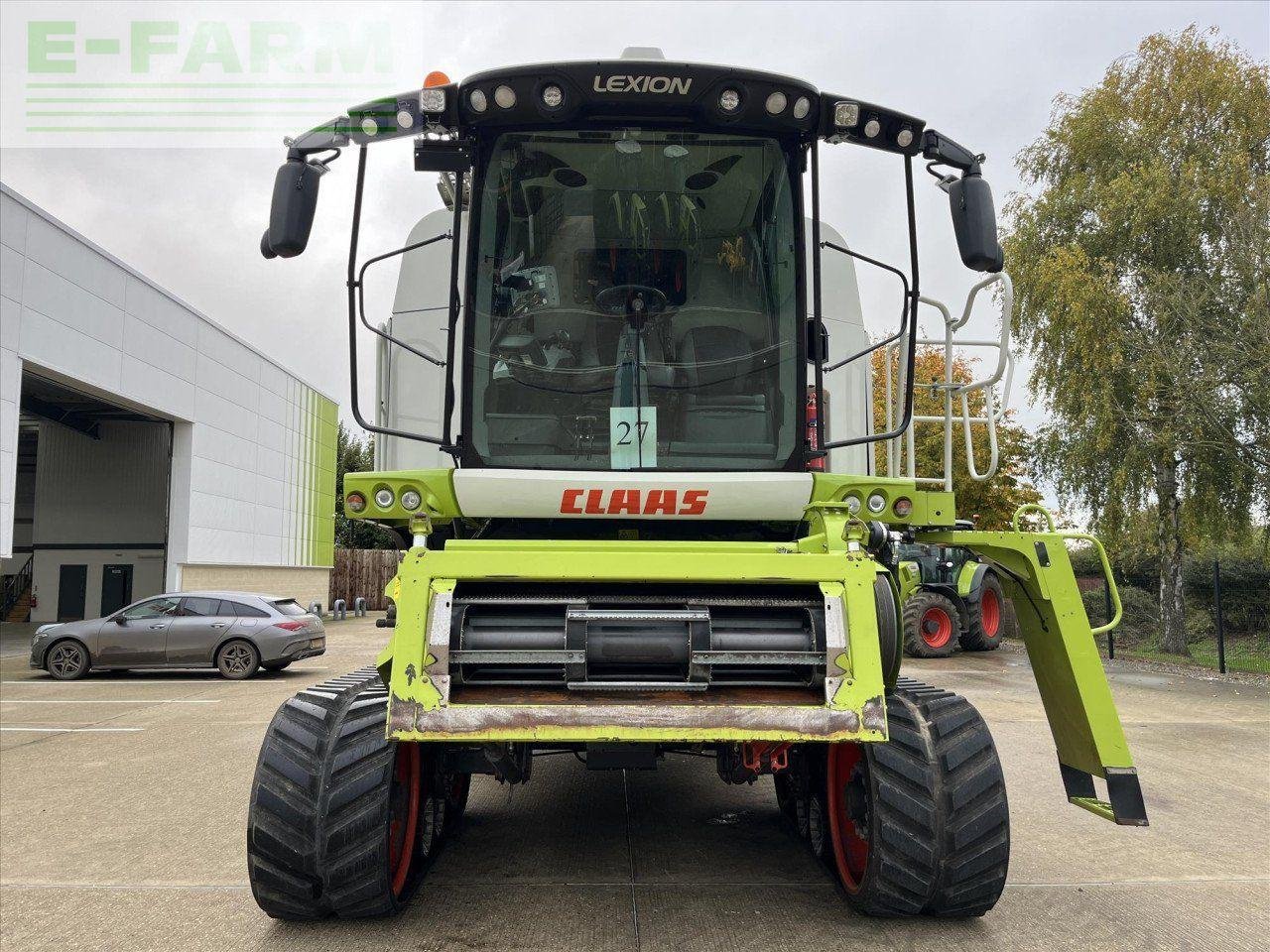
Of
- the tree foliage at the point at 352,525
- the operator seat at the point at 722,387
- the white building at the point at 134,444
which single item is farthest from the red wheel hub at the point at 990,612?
the tree foliage at the point at 352,525

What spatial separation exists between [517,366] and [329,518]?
3266cm

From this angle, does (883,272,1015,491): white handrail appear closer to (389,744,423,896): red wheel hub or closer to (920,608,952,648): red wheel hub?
(389,744,423,896): red wheel hub

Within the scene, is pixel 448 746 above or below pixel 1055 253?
below

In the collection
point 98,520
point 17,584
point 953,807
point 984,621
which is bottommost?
point 17,584

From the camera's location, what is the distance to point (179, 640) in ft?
46.7

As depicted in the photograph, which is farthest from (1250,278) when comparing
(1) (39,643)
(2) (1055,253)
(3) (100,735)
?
(1) (39,643)

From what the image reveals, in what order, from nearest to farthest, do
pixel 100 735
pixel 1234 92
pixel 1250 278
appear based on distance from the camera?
pixel 100 735
pixel 1250 278
pixel 1234 92

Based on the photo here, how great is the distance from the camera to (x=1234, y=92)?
17.0m

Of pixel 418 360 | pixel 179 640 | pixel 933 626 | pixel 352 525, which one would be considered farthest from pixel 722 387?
pixel 352 525

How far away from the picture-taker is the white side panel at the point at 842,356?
4891 mm

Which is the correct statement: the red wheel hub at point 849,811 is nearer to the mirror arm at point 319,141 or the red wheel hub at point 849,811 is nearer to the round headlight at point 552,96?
the round headlight at point 552,96

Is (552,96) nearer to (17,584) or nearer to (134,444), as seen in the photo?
(134,444)

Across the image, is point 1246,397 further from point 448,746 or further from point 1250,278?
point 448,746

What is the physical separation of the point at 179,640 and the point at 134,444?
59.5 ft
